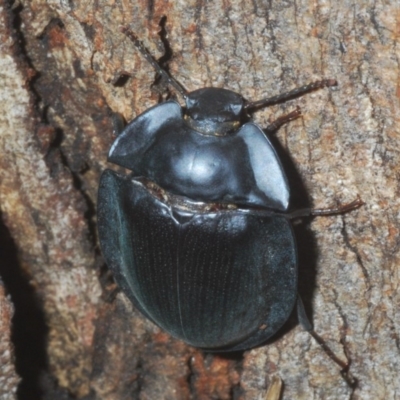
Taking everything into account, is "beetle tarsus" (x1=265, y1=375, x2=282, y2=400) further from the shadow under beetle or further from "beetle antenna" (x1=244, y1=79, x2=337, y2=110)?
"beetle antenna" (x1=244, y1=79, x2=337, y2=110)

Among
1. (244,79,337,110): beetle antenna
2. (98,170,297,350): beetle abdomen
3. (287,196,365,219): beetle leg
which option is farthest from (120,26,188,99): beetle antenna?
(287,196,365,219): beetle leg

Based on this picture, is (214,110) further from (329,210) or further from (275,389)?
(275,389)

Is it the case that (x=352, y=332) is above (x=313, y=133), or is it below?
below

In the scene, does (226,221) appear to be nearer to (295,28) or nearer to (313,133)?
(313,133)

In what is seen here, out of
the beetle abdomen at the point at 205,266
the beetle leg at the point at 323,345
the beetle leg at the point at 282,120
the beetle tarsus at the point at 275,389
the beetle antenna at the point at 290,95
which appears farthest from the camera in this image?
the beetle tarsus at the point at 275,389

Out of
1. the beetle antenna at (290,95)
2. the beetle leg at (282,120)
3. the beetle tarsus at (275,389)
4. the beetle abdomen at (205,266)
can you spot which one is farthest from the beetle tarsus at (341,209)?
the beetle tarsus at (275,389)

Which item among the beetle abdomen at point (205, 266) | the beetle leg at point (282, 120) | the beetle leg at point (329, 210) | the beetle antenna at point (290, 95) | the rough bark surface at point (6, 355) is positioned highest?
the beetle antenna at point (290, 95)

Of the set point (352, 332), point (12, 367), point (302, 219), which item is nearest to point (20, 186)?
point (12, 367)

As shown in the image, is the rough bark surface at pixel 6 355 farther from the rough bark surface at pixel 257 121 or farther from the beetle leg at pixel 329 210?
the beetle leg at pixel 329 210
